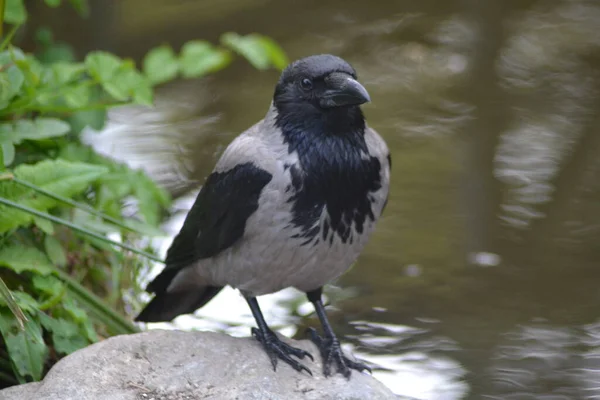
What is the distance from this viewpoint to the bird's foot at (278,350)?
3699 mm

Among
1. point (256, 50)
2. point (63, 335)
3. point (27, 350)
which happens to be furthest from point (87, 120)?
point (27, 350)

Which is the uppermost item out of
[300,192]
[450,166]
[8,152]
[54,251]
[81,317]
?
[450,166]

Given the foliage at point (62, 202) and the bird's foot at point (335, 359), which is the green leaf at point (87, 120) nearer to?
the foliage at point (62, 202)

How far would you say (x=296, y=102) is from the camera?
365 cm

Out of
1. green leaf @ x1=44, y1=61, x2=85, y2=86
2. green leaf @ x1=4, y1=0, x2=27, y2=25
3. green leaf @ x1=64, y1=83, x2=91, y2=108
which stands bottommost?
green leaf @ x1=64, y1=83, x2=91, y2=108

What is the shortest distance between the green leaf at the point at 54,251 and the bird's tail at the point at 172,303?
0.42 m

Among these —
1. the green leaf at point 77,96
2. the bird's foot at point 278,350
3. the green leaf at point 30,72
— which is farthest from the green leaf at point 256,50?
the bird's foot at point 278,350

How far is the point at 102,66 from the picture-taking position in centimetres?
460

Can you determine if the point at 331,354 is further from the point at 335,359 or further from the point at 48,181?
the point at 48,181

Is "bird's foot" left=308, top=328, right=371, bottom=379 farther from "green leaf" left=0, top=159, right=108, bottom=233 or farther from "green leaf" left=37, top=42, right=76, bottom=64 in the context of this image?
"green leaf" left=37, top=42, right=76, bottom=64

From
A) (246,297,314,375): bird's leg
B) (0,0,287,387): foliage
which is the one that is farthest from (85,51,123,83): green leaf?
(246,297,314,375): bird's leg

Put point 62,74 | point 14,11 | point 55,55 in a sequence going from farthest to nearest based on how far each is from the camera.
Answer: point 55,55, point 14,11, point 62,74

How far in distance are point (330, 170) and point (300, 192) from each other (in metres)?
0.13

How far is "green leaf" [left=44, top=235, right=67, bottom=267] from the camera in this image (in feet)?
14.2
